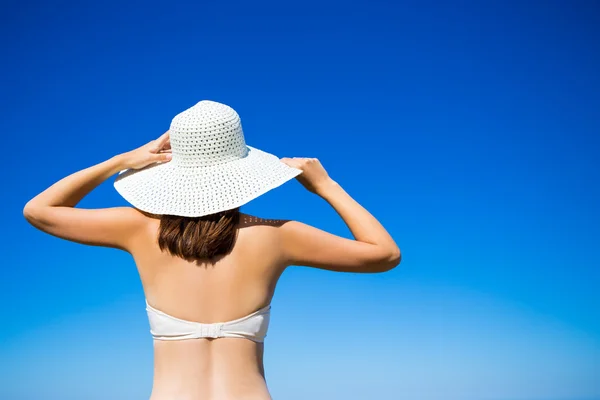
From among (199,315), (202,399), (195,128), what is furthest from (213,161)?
(202,399)

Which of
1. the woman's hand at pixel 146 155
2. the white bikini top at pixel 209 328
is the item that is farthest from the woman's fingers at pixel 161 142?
the white bikini top at pixel 209 328

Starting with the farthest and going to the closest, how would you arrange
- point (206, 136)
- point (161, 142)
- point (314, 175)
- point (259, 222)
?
point (161, 142) < point (314, 175) < point (206, 136) < point (259, 222)

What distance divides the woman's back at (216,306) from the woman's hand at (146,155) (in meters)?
0.53

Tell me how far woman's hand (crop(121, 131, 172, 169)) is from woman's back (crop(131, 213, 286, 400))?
1.74ft

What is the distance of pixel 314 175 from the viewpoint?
432cm

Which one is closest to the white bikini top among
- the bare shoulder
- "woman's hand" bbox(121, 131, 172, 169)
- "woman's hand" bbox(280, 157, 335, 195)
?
the bare shoulder

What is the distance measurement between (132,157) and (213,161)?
1.64 feet

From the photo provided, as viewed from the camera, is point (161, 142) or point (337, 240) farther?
point (161, 142)

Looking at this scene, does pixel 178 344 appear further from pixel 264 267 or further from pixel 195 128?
pixel 195 128

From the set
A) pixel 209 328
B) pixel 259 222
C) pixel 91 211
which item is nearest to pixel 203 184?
pixel 259 222

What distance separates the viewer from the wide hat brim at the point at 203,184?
403cm

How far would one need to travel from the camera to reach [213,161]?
13.9 ft

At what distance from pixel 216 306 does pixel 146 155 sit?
94 cm

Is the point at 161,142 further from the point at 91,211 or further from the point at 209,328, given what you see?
the point at 209,328
